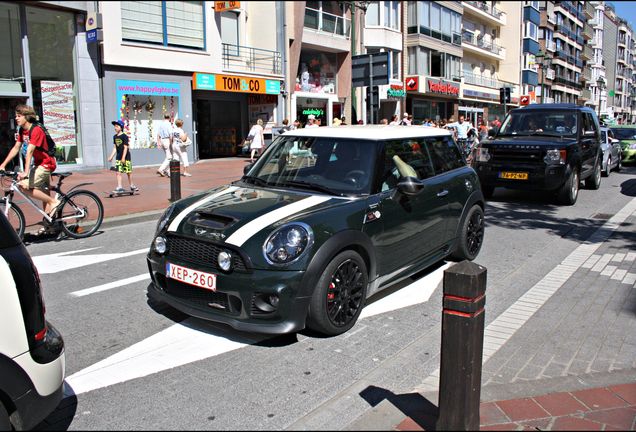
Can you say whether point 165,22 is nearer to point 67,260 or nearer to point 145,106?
point 145,106

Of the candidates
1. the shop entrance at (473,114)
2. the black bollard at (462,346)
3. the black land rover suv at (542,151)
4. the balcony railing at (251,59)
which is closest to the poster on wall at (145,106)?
the balcony railing at (251,59)

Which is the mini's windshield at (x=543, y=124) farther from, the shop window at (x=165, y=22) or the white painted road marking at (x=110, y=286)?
the shop window at (x=165, y=22)

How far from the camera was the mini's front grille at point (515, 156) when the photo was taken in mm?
10820

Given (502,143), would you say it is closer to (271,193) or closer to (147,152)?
(271,193)

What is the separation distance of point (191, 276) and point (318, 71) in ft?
84.8

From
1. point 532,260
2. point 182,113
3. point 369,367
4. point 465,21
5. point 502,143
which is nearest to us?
point 369,367

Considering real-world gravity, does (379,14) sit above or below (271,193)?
above

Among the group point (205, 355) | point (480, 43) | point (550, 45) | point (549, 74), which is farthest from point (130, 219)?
point (550, 45)

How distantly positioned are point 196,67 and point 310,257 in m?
18.0

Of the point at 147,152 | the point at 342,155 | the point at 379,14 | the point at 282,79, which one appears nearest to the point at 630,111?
the point at 379,14

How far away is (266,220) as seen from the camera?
4.00m

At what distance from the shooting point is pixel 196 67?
795 inches

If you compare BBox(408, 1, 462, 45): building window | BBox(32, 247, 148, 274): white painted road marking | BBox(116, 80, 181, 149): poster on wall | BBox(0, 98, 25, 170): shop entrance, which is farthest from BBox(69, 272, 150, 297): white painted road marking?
BBox(408, 1, 462, 45): building window

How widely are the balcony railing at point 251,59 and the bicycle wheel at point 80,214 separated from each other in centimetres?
1550
